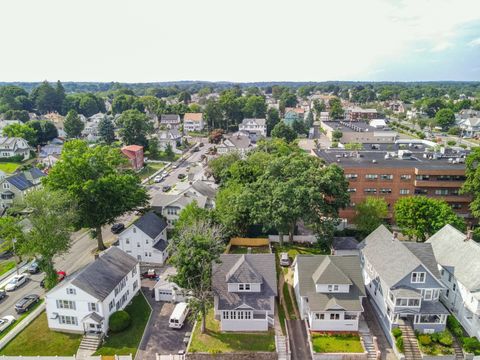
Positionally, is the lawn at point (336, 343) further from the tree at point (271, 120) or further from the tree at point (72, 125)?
the tree at point (72, 125)

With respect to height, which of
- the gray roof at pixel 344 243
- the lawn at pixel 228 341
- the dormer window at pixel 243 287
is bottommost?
the lawn at pixel 228 341

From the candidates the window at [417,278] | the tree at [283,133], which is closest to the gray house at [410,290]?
the window at [417,278]

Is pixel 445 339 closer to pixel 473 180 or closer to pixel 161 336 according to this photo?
pixel 161 336

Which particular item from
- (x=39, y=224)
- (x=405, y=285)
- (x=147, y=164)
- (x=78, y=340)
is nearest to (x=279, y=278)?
(x=405, y=285)

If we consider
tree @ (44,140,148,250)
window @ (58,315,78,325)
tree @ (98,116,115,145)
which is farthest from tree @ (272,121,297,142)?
window @ (58,315,78,325)

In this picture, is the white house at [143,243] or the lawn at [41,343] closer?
the lawn at [41,343]

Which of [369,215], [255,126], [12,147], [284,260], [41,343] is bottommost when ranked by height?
[41,343]

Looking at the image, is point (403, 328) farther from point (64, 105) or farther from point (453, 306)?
point (64, 105)

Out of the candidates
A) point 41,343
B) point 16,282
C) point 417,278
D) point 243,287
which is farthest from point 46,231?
point 417,278
